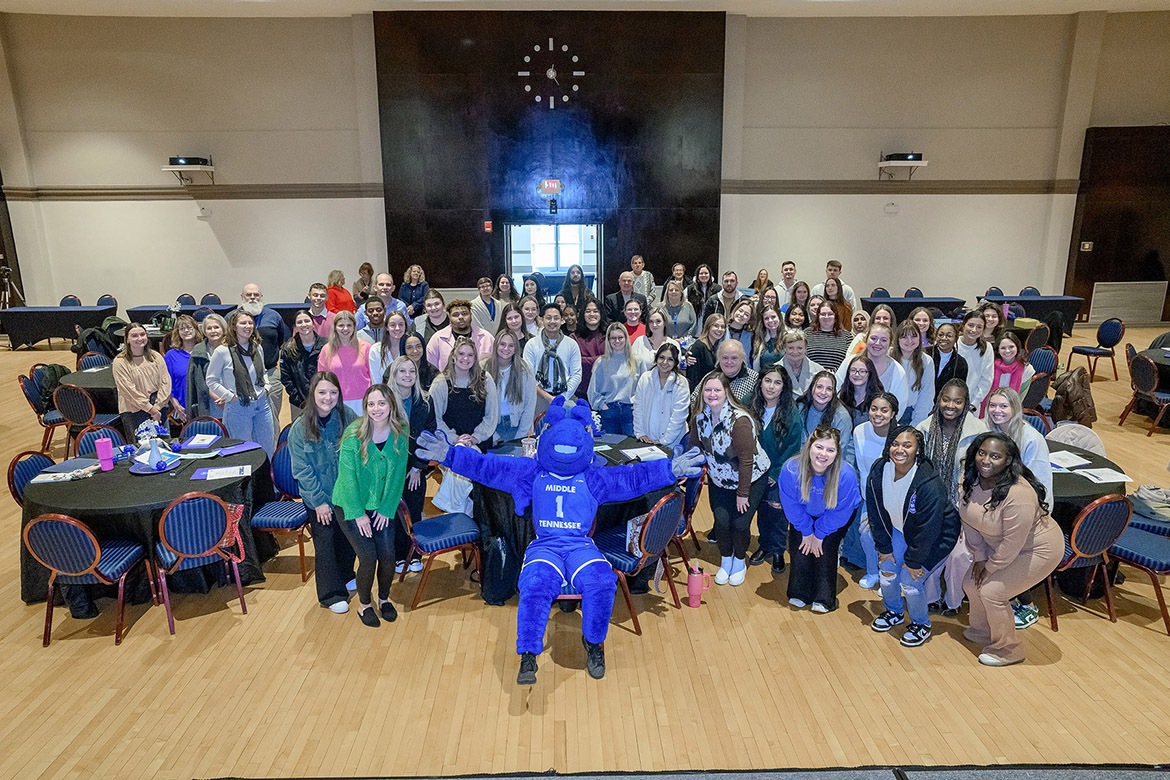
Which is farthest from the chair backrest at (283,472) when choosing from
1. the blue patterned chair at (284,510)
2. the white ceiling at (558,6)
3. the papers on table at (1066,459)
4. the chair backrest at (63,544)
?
the white ceiling at (558,6)

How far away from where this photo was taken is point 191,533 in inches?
173

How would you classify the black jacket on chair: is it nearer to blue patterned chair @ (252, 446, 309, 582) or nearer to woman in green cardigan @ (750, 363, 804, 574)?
woman in green cardigan @ (750, 363, 804, 574)

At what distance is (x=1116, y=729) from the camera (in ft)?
11.9

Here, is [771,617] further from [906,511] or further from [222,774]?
[222,774]

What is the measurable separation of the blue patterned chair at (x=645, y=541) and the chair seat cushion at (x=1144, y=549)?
8.90ft

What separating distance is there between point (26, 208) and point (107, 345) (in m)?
7.25

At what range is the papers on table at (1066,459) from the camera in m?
4.89

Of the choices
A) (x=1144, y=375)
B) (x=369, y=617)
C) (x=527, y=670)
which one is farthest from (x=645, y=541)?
(x=1144, y=375)

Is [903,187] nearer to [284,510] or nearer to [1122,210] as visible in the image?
[1122,210]

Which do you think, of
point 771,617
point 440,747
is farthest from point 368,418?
point 771,617

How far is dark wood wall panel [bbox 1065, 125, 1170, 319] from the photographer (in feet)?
46.9

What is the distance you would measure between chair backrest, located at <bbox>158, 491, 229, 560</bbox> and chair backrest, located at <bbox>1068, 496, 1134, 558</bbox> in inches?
198

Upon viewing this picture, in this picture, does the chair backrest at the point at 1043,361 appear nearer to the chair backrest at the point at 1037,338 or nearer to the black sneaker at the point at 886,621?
the chair backrest at the point at 1037,338

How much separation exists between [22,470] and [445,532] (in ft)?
9.63
